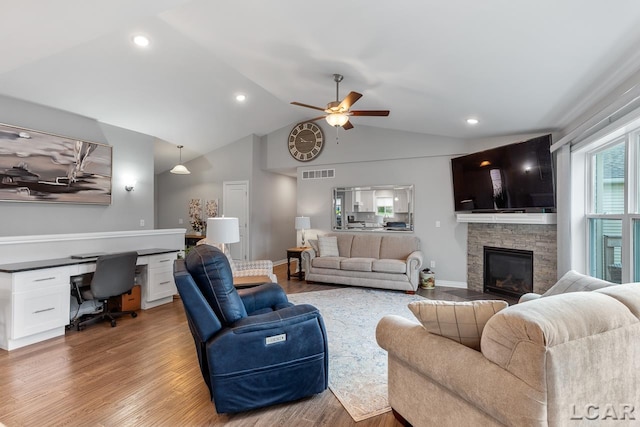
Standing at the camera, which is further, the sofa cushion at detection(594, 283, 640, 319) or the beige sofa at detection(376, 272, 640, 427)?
the sofa cushion at detection(594, 283, 640, 319)

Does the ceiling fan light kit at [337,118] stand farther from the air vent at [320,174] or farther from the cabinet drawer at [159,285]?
the cabinet drawer at [159,285]

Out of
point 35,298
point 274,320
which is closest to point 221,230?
point 274,320

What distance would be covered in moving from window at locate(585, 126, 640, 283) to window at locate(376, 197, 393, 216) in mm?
2974

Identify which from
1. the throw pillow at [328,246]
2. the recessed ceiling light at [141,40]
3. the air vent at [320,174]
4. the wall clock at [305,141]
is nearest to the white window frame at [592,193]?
the throw pillow at [328,246]

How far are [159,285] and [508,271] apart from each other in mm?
5242

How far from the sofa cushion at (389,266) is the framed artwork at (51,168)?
441 cm

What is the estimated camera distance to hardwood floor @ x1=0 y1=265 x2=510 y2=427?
1908 mm

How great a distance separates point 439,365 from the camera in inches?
57.6

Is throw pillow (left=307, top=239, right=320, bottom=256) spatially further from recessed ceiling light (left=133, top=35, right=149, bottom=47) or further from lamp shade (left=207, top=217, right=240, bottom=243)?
recessed ceiling light (left=133, top=35, right=149, bottom=47)

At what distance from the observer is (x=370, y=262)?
5191mm

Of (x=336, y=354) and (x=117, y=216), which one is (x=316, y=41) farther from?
(x=117, y=216)

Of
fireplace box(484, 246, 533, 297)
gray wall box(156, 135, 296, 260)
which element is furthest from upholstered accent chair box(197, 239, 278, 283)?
fireplace box(484, 246, 533, 297)

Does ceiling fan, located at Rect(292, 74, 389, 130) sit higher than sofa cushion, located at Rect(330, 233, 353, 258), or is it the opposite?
ceiling fan, located at Rect(292, 74, 389, 130)

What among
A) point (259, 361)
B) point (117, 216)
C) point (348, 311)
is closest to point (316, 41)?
point (259, 361)
